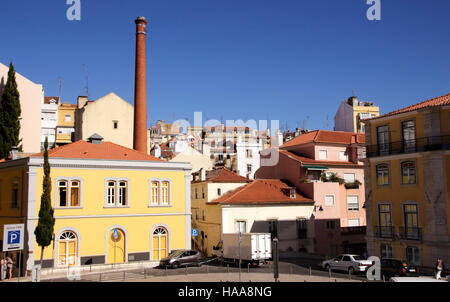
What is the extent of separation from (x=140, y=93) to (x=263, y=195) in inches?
796

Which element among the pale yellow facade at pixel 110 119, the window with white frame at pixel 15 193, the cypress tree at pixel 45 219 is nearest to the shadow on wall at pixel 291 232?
the cypress tree at pixel 45 219

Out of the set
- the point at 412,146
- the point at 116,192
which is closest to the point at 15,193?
the point at 116,192

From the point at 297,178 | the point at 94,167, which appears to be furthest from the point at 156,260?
the point at 297,178

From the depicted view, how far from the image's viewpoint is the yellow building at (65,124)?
233ft

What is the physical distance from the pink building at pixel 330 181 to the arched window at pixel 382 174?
10279mm

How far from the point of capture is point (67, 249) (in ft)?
110

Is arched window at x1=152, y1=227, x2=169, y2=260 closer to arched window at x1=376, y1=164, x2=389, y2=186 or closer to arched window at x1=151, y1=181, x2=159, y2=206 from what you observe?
arched window at x1=151, y1=181, x2=159, y2=206

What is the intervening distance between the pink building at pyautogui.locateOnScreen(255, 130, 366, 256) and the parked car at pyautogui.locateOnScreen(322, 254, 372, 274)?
13538 millimetres

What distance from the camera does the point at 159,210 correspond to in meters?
37.5

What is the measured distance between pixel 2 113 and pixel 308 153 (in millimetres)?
37965

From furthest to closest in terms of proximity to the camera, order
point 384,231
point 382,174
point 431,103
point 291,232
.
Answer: point 291,232
point 382,174
point 384,231
point 431,103

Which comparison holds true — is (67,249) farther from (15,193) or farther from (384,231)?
(384,231)

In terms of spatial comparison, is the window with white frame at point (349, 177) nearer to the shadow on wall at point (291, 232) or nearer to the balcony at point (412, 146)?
the shadow on wall at point (291, 232)
